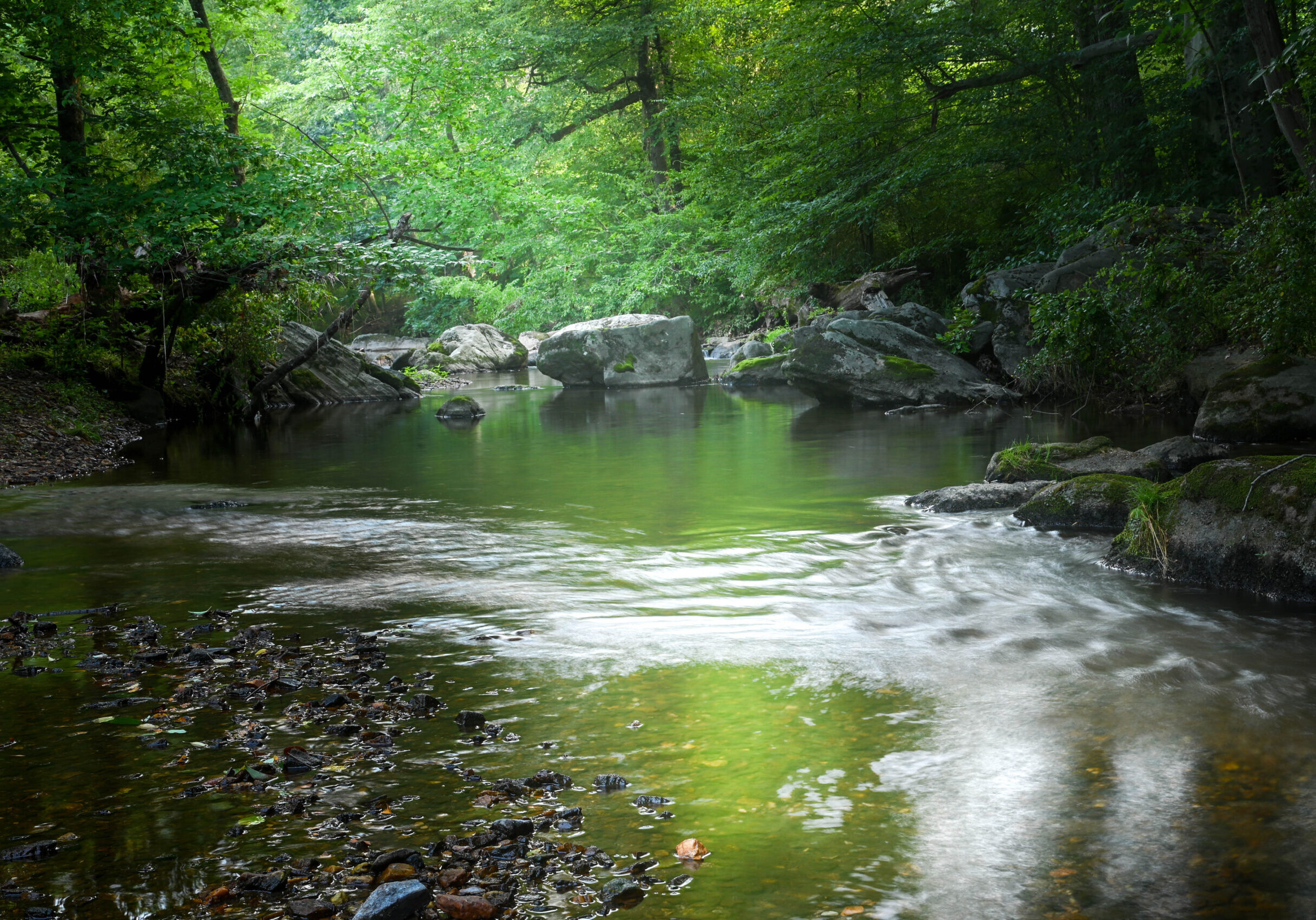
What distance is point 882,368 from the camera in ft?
56.7

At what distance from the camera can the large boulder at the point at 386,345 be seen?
33.2 metres

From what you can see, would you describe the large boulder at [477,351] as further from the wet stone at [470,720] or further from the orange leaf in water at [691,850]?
the orange leaf in water at [691,850]

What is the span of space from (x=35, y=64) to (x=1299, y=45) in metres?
17.1

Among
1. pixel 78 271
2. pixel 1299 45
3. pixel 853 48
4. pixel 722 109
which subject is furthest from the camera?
pixel 722 109

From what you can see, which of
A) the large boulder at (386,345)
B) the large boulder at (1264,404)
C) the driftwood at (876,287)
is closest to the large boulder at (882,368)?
the driftwood at (876,287)

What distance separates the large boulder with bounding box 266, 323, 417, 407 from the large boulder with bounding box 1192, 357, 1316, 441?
48.4 ft

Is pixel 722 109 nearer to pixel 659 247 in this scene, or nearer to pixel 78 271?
pixel 659 247

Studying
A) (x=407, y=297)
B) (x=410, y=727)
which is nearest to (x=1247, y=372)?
(x=410, y=727)

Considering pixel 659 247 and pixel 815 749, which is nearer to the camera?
pixel 815 749

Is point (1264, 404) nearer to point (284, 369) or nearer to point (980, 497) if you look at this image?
point (980, 497)

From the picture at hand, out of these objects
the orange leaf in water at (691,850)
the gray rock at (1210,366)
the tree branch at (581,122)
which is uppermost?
the tree branch at (581,122)

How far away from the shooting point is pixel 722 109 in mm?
25422

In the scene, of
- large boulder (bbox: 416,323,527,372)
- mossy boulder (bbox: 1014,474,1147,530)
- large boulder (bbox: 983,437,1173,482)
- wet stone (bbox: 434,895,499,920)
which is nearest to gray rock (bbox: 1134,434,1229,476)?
large boulder (bbox: 983,437,1173,482)

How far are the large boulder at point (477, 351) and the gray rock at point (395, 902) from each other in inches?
1117
